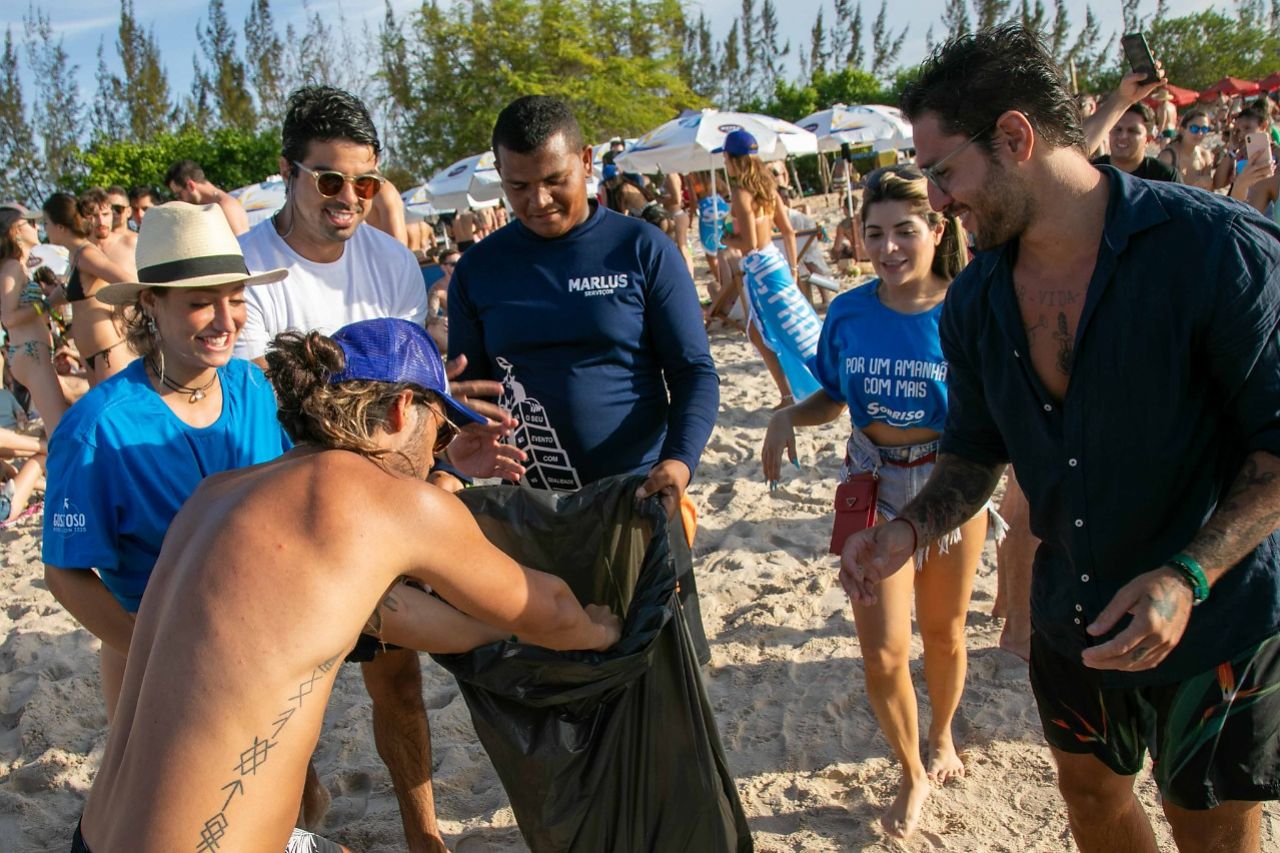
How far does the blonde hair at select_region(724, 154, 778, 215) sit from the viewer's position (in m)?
7.30

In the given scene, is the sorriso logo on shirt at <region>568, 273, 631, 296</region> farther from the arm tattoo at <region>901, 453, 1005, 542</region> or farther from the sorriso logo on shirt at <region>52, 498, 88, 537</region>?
the sorriso logo on shirt at <region>52, 498, 88, 537</region>

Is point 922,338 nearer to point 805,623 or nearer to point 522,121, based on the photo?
point 522,121

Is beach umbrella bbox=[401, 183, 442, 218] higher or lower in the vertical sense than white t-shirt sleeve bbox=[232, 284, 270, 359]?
lower

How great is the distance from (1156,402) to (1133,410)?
0.04 metres

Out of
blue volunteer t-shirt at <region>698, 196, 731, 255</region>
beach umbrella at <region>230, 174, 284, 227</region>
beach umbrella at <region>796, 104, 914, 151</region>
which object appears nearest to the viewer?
A: blue volunteer t-shirt at <region>698, 196, 731, 255</region>

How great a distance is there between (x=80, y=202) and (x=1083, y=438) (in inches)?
274

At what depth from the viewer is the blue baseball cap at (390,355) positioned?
6.51 ft

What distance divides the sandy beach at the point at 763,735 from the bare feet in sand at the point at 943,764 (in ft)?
0.14

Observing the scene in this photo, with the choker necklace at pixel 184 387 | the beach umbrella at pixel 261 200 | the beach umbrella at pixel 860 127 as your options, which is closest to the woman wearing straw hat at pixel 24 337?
the choker necklace at pixel 184 387

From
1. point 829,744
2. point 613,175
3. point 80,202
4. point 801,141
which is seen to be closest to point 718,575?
point 829,744

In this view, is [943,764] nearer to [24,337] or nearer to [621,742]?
[621,742]

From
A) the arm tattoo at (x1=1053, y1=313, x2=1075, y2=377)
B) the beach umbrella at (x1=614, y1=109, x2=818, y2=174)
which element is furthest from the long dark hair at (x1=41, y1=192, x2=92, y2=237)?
the beach umbrella at (x1=614, y1=109, x2=818, y2=174)

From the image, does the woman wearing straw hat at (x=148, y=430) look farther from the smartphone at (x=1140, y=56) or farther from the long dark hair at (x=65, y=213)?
the long dark hair at (x=65, y=213)

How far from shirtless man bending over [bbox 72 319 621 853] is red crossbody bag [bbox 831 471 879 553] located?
51.7 inches
